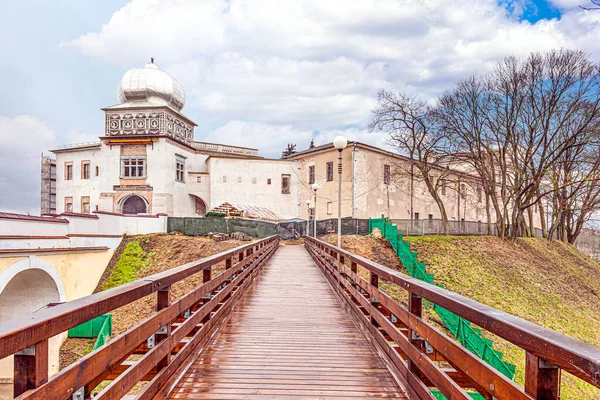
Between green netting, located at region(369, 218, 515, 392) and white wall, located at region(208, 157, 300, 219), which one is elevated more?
white wall, located at region(208, 157, 300, 219)

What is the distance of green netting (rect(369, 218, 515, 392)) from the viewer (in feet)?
27.5

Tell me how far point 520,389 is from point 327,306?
238 inches

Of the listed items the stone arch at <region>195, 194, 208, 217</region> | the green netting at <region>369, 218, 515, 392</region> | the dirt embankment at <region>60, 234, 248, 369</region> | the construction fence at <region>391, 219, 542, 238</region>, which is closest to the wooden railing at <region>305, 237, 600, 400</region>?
the green netting at <region>369, 218, 515, 392</region>

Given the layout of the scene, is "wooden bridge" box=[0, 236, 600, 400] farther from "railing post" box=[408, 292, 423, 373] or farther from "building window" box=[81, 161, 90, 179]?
"building window" box=[81, 161, 90, 179]

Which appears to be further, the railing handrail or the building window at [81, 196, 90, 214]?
the building window at [81, 196, 90, 214]

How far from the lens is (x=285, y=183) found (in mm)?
40156

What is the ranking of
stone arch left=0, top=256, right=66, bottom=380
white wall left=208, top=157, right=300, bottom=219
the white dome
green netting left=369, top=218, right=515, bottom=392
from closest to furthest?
green netting left=369, top=218, right=515, bottom=392
stone arch left=0, top=256, right=66, bottom=380
white wall left=208, top=157, right=300, bottom=219
the white dome

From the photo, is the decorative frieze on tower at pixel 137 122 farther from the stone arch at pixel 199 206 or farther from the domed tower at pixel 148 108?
the stone arch at pixel 199 206

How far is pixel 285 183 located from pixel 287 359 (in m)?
35.7

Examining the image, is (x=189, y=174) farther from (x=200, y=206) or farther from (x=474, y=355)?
(x=474, y=355)

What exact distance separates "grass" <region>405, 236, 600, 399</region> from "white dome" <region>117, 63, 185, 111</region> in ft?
96.8

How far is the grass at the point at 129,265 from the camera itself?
2234 cm

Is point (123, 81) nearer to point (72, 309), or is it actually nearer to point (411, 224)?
point (411, 224)

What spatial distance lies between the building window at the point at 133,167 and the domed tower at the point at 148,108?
7.06ft
